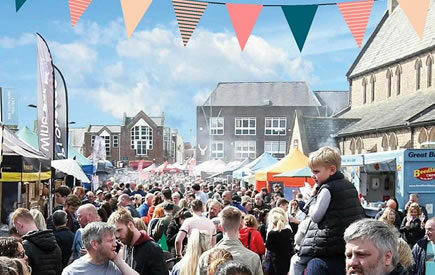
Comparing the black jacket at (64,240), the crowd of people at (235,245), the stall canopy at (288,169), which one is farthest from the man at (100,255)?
the stall canopy at (288,169)

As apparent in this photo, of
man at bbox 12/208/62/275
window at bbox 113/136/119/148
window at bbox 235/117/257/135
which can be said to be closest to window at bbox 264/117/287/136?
window at bbox 235/117/257/135

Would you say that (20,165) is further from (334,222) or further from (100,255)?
(334,222)

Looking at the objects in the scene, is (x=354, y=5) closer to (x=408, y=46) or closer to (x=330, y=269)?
(x=330, y=269)

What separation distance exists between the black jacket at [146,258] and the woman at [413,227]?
6.47 meters

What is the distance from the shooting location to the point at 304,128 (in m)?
51.3

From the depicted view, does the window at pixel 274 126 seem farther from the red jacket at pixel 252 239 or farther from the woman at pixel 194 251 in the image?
the woman at pixel 194 251

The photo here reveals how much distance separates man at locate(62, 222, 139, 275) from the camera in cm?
453

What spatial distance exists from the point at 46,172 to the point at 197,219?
22.7ft

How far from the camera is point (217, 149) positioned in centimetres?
8444

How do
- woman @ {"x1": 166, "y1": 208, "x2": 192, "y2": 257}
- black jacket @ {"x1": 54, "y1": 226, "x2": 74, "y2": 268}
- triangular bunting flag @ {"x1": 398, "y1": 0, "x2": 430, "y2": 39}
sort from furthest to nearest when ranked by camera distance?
triangular bunting flag @ {"x1": 398, "y1": 0, "x2": 430, "y2": 39}, woman @ {"x1": 166, "y1": 208, "x2": 192, "y2": 257}, black jacket @ {"x1": 54, "y1": 226, "x2": 74, "y2": 268}

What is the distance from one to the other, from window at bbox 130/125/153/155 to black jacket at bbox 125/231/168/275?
302 feet

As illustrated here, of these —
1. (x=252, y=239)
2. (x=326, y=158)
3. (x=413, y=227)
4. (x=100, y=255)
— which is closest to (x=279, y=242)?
(x=252, y=239)

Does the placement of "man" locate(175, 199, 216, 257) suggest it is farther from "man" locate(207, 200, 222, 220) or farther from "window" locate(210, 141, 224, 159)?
"window" locate(210, 141, 224, 159)

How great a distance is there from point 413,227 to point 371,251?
7.91 meters
